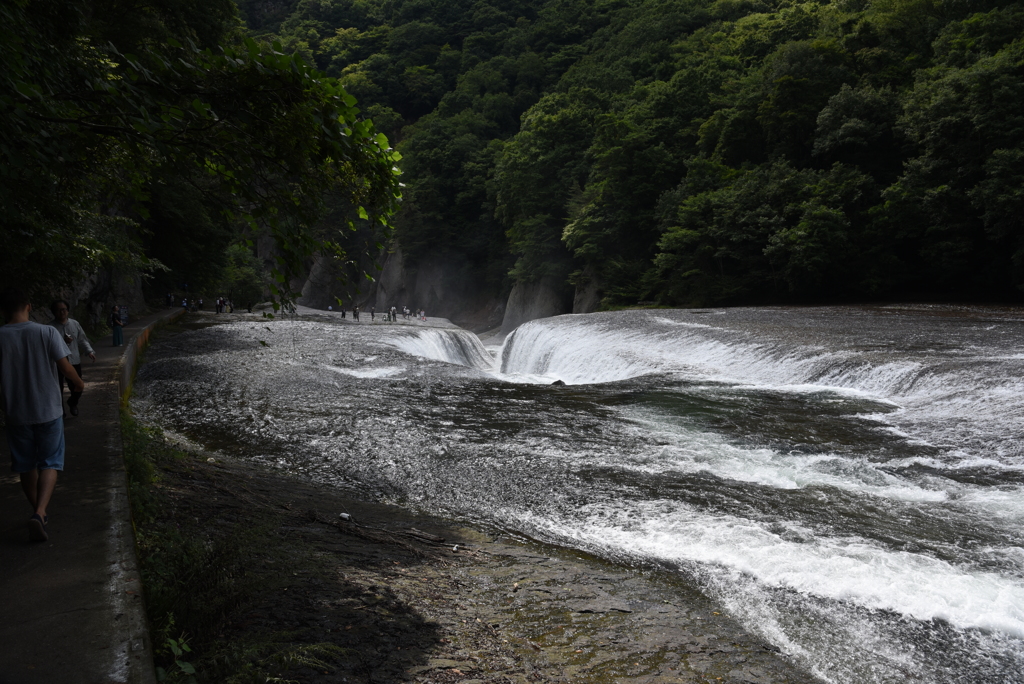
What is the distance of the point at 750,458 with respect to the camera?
827cm

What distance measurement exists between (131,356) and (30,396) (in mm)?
11564

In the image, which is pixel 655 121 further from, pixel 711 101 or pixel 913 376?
pixel 913 376

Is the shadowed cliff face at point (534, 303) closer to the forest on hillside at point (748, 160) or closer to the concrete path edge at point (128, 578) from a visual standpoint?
the forest on hillside at point (748, 160)

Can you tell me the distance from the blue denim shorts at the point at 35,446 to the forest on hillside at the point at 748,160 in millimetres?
20354

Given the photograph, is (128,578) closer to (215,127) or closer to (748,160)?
(215,127)

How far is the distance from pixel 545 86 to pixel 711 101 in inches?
1163

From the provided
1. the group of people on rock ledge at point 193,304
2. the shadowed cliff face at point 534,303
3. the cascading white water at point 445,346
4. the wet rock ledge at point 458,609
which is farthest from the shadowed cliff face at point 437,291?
the wet rock ledge at point 458,609

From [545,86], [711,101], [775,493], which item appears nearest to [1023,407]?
[775,493]

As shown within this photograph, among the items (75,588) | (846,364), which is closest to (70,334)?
(75,588)

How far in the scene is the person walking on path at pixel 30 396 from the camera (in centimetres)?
433

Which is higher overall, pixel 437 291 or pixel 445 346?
pixel 437 291

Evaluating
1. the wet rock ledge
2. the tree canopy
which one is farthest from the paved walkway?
the tree canopy

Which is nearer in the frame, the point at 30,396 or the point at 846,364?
the point at 30,396

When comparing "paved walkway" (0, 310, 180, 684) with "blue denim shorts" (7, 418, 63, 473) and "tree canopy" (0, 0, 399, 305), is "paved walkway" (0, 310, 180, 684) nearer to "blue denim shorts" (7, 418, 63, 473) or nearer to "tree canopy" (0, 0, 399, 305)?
"blue denim shorts" (7, 418, 63, 473)
